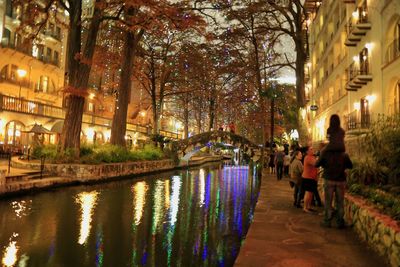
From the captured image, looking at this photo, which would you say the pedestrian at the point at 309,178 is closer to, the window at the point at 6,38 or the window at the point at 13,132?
the window at the point at 13,132

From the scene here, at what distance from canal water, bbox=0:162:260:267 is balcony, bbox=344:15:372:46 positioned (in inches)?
677

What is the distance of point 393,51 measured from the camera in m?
21.3

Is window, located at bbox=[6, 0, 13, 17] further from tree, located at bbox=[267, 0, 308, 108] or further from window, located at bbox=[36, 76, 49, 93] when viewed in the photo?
tree, located at bbox=[267, 0, 308, 108]

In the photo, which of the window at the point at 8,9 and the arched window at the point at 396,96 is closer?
the arched window at the point at 396,96

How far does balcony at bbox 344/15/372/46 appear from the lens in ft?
81.4

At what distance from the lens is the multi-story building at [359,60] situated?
21656mm

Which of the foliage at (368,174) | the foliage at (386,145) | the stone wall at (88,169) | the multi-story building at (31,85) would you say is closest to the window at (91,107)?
the multi-story building at (31,85)

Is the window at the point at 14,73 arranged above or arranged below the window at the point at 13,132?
above

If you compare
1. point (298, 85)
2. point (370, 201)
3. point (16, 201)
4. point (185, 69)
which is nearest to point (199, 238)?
point (370, 201)

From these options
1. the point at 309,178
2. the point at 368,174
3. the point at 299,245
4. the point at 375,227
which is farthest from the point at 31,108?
the point at 375,227

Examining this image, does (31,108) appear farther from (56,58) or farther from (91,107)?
(91,107)

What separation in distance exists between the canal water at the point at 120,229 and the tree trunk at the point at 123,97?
1100cm

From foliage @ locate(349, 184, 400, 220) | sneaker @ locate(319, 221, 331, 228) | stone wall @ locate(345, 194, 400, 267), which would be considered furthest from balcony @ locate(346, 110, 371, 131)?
sneaker @ locate(319, 221, 331, 228)

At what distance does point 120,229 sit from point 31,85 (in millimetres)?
31675
